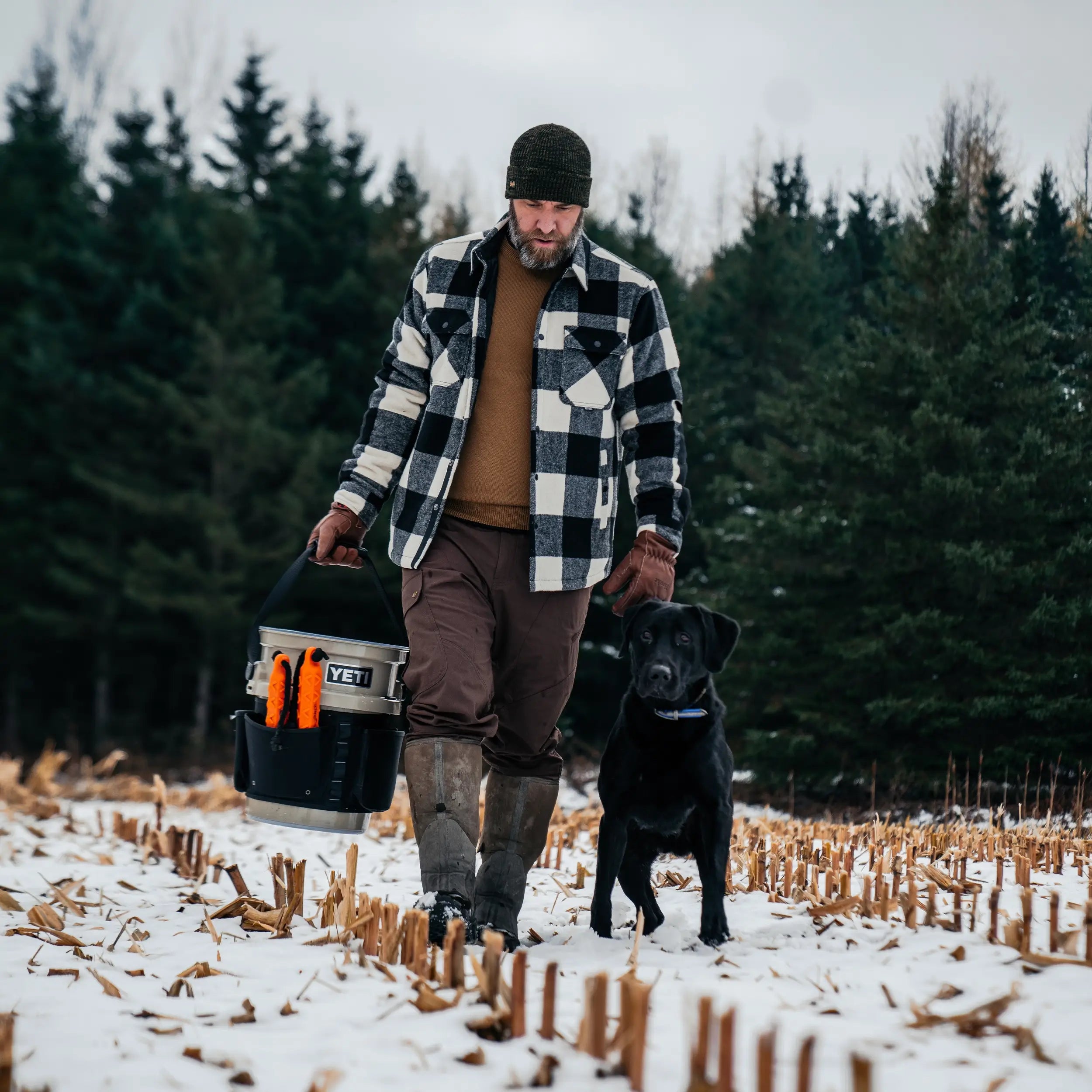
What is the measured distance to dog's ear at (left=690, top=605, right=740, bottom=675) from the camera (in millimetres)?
3361

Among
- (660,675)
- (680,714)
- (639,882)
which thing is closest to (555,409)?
(660,675)

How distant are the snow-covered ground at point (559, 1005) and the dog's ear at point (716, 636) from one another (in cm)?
78

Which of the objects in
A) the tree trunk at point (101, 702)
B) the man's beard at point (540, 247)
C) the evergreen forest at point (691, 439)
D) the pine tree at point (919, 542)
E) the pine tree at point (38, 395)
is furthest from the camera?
→ the tree trunk at point (101, 702)

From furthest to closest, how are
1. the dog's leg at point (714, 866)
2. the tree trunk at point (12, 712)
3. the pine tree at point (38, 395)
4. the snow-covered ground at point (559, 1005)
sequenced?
the tree trunk at point (12, 712), the pine tree at point (38, 395), the dog's leg at point (714, 866), the snow-covered ground at point (559, 1005)

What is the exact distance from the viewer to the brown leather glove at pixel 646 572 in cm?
328

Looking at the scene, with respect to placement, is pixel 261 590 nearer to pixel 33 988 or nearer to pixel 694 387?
pixel 694 387

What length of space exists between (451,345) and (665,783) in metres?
1.44

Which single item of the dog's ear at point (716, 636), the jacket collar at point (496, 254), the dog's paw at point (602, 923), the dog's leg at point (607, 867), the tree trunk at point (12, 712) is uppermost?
the jacket collar at point (496, 254)

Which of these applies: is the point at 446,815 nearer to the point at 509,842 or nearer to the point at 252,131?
the point at 509,842

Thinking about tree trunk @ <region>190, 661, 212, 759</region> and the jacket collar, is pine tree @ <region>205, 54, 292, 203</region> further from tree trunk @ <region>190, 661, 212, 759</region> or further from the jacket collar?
the jacket collar

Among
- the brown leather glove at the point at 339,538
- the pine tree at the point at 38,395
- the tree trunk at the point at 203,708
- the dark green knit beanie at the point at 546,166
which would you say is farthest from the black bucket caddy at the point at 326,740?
the pine tree at the point at 38,395

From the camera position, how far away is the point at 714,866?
3.07 metres

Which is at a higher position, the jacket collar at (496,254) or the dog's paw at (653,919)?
the jacket collar at (496,254)

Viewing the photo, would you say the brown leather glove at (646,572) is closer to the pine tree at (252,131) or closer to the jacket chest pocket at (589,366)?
the jacket chest pocket at (589,366)
